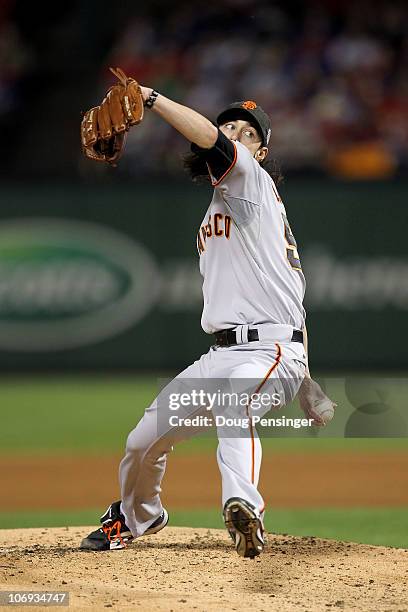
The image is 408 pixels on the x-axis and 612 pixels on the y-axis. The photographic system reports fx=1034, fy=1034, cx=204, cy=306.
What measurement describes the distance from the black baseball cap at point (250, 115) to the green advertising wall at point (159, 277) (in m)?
7.22

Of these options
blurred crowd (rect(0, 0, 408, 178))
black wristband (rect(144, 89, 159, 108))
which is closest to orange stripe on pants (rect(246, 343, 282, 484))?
black wristband (rect(144, 89, 159, 108))

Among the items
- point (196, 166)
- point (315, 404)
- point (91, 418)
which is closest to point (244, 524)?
point (315, 404)

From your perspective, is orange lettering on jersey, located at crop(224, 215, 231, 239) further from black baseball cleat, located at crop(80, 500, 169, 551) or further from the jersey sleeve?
black baseball cleat, located at crop(80, 500, 169, 551)

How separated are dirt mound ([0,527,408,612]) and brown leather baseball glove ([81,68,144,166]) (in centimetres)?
186

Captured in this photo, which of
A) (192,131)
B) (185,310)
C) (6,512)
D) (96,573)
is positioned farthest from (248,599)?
(185,310)

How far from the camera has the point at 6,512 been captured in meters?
6.83

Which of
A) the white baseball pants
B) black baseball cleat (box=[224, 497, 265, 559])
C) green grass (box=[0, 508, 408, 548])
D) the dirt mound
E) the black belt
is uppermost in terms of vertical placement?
→ the black belt

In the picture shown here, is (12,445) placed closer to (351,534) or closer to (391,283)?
(351,534)

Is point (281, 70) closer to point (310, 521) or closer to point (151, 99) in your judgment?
point (310, 521)

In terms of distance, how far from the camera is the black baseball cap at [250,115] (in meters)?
4.79

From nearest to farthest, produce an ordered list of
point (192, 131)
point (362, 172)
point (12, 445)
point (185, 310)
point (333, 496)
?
point (192, 131), point (333, 496), point (12, 445), point (185, 310), point (362, 172)

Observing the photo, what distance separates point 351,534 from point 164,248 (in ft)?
21.8

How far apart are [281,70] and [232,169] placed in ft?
33.5

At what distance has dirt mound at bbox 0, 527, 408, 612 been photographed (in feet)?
13.7
